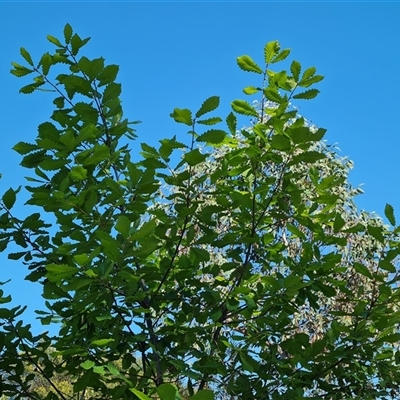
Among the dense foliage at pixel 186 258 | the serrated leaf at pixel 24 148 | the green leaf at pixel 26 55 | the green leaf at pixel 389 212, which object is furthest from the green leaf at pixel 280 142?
the green leaf at pixel 26 55

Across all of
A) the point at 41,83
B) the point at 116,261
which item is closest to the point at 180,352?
the point at 116,261

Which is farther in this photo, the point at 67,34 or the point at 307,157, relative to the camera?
the point at 67,34

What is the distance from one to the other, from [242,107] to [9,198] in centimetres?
92

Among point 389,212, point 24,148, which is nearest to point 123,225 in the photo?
point 24,148

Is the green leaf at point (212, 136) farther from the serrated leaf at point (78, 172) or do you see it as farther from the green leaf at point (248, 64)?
the serrated leaf at point (78, 172)

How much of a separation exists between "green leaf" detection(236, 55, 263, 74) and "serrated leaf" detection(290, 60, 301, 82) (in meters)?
0.12

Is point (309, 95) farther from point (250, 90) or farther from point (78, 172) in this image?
point (78, 172)

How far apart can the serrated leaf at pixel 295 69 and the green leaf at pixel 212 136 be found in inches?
13.8

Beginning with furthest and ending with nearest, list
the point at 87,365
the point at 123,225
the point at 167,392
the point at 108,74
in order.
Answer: the point at 108,74 < the point at 87,365 < the point at 123,225 < the point at 167,392

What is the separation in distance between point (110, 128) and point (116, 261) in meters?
0.76

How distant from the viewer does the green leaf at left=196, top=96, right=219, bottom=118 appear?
1.96 metres

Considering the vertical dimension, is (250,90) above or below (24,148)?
above

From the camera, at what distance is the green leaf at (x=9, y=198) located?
2111 millimetres

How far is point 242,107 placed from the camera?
6.93ft
